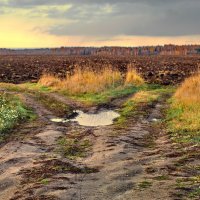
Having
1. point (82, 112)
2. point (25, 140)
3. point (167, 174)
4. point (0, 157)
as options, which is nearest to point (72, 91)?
point (82, 112)

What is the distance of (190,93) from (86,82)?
8498mm

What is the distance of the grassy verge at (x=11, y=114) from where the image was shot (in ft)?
60.1

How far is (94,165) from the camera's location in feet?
40.2

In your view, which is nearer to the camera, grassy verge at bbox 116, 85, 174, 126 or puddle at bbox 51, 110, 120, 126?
puddle at bbox 51, 110, 120, 126

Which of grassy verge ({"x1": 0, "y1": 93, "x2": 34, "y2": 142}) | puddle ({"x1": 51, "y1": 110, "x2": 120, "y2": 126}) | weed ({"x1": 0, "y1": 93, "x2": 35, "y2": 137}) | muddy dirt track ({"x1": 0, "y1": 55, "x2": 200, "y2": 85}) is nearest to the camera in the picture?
grassy verge ({"x1": 0, "y1": 93, "x2": 34, "y2": 142})

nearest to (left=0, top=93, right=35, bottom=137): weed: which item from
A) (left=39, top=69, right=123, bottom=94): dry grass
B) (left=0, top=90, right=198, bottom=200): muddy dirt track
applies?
(left=0, top=90, right=198, bottom=200): muddy dirt track

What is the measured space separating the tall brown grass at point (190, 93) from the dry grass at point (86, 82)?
527cm

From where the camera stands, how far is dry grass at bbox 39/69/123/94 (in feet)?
99.9

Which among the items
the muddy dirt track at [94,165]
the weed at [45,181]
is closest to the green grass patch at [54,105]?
the muddy dirt track at [94,165]

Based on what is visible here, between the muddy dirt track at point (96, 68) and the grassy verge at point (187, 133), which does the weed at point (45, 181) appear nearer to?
the grassy verge at point (187, 133)

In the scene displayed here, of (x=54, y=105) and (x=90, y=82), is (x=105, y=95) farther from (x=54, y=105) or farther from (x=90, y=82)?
(x=54, y=105)

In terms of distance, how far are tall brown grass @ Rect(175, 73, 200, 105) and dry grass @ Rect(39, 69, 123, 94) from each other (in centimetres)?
527

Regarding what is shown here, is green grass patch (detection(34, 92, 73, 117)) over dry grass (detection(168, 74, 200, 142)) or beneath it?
beneath

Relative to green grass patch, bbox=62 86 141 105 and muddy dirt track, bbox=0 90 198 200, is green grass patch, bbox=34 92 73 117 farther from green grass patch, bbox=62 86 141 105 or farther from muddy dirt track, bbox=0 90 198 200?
muddy dirt track, bbox=0 90 198 200
